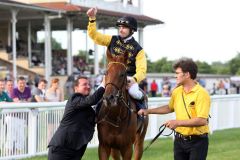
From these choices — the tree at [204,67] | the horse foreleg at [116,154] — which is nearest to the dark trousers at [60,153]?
the horse foreleg at [116,154]

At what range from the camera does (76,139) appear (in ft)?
23.4

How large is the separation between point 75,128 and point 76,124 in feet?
0.17

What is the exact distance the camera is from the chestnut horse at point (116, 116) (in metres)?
7.34

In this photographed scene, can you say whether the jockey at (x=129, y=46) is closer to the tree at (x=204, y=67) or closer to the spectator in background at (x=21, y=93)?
the spectator in background at (x=21, y=93)

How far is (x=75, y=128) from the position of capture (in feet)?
23.4

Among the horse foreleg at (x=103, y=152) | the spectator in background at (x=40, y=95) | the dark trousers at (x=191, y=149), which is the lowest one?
the horse foreleg at (x=103, y=152)

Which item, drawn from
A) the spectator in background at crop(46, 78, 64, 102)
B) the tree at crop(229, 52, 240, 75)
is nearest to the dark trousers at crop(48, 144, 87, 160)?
the spectator in background at crop(46, 78, 64, 102)

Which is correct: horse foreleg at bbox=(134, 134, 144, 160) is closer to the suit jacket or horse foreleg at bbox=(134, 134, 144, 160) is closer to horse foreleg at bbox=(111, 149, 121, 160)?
horse foreleg at bbox=(111, 149, 121, 160)

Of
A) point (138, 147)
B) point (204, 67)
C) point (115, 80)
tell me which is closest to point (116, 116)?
point (115, 80)

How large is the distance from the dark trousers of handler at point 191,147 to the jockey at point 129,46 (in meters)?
1.81

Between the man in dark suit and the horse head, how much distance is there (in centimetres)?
10

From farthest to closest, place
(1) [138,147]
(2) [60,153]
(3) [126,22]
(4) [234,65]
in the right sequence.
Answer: (4) [234,65] → (1) [138,147] → (3) [126,22] → (2) [60,153]

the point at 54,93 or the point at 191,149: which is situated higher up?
the point at 54,93

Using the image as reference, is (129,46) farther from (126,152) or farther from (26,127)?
(26,127)
